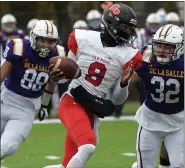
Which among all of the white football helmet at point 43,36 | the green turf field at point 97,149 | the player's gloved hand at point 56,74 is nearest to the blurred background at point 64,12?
the green turf field at point 97,149

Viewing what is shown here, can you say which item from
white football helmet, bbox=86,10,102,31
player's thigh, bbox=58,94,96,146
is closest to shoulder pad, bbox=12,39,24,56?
player's thigh, bbox=58,94,96,146

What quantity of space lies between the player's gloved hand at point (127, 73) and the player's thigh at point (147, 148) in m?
0.57

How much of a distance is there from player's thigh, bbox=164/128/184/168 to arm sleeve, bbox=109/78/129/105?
1.74ft

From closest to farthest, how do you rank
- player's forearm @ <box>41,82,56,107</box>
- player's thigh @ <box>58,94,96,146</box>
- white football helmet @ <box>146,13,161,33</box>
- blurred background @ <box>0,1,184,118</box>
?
player's thigh @ <box>58,94,96,146</box>
player's forearm @ <box>41,82,56,107</box>
white football helmet @ <box>146,13,161,33</box>
blurred background @ <box>0,1,184,118</box>

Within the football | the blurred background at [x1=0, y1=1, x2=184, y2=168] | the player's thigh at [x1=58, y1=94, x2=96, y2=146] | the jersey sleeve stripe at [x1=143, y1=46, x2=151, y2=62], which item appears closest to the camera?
the player's thigh at [x1=58, y1=94, x2=96, y2=146]

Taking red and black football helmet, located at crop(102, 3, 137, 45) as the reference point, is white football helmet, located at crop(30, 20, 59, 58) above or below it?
below

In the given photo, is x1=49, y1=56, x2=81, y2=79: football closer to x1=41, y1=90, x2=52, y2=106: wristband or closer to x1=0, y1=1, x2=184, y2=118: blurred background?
x1=41, y1=90, x2=52, y2=106: wristband

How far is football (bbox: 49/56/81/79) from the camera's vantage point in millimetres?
5445

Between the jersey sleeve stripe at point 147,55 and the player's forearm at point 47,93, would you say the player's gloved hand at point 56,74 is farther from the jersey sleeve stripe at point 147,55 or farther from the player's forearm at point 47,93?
the player's forearm at point 47,93

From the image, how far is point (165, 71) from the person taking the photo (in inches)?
227

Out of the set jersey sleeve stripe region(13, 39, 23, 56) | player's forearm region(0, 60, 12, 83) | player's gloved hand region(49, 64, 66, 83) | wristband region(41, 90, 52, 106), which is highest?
jersey sleeve stripe region(13, 39, 23, 56)

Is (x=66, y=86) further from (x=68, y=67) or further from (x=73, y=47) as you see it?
(x=68, y=67)

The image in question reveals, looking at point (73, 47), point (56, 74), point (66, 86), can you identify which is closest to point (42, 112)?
point (73, 47)

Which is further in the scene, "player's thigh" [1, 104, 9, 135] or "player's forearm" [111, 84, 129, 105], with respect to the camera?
"player's thigh" [1, 104, 9, 135]
